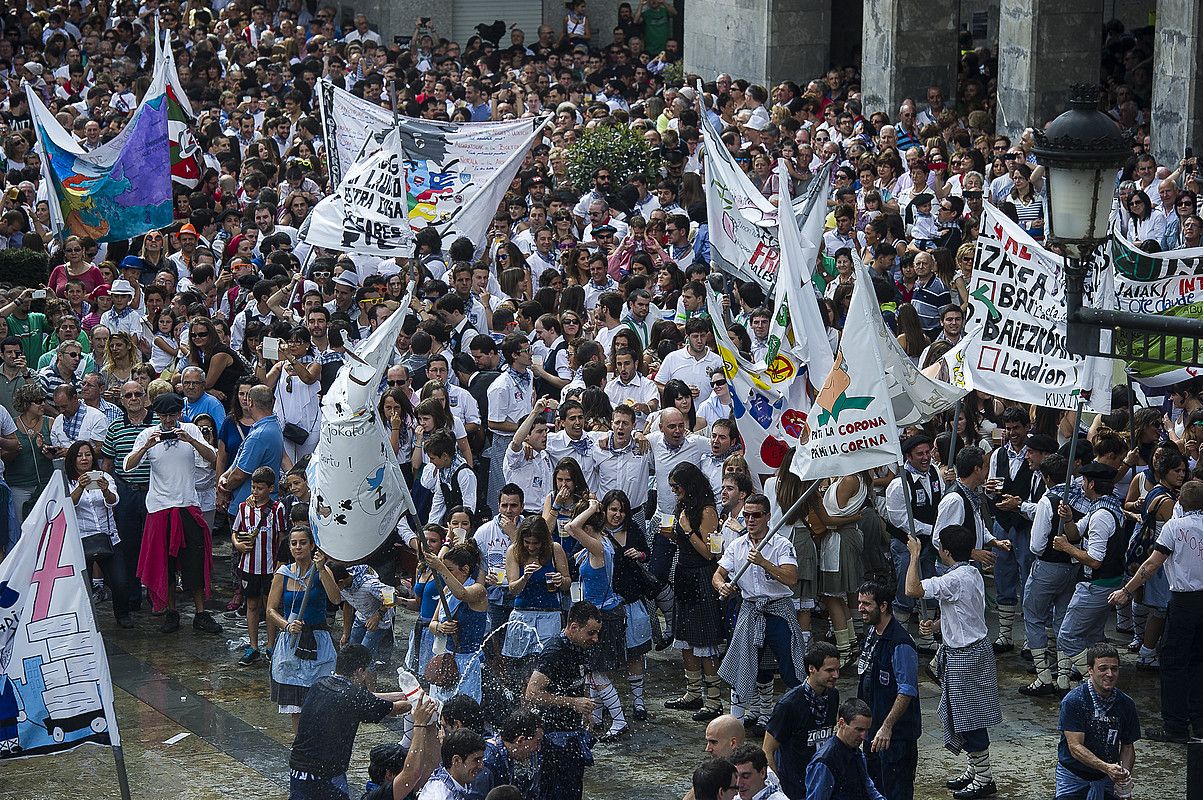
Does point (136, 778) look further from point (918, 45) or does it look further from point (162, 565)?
point (918, 45)

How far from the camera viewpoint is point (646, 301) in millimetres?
15492

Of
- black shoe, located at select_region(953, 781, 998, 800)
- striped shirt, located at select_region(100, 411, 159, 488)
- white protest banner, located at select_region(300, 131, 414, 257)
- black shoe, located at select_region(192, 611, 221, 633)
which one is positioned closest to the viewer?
black shoe, located at select_region(953, 781, 998, 800)

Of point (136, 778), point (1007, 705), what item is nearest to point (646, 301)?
point (1007, 705)

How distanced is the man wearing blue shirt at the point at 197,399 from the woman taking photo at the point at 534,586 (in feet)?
12.0

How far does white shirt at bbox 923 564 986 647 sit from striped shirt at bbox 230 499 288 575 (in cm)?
444

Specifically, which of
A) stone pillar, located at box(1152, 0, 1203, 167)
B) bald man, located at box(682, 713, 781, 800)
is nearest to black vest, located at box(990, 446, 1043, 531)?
bald man, located at box(682, 713, 781, 800)

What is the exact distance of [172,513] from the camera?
44.3 feet

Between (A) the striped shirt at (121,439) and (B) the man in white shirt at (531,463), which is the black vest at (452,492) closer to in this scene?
(B) the man in white shirt at (531,463)

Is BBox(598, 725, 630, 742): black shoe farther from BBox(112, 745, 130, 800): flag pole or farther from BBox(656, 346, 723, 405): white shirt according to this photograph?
BBox(656, 346, 723, 405): white shirt

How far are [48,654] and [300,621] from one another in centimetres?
216

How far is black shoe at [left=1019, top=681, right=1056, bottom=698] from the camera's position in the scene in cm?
1200

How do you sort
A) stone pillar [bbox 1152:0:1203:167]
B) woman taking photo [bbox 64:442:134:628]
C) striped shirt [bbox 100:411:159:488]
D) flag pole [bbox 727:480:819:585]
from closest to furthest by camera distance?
flag pole [bbox 727:480:819:585] < woman taking photo [bbox 64:442:134:628] < striped shirt [bbox 100:411:159:488] < stone pillar [bbox 1152:0:1203:167]

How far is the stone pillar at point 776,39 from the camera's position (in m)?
29.0

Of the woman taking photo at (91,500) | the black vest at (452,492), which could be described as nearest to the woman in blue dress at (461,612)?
the black vest at (452,492)
